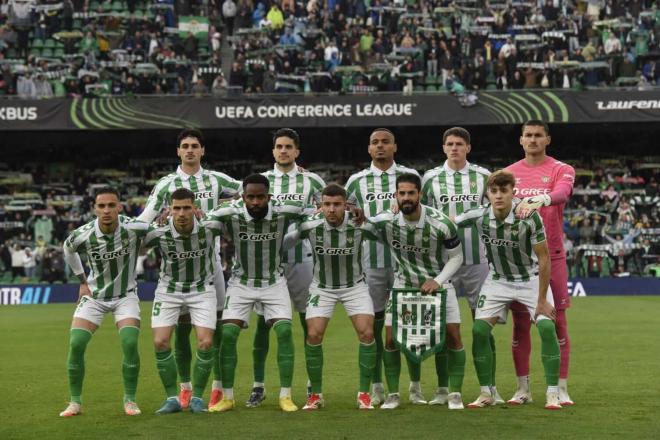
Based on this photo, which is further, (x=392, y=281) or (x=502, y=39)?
(x=502, y=39)

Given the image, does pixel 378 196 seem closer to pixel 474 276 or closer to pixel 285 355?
pixel 474 276

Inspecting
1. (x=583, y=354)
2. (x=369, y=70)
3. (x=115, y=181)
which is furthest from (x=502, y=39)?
(x=583, y=354)

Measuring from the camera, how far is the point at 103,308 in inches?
369

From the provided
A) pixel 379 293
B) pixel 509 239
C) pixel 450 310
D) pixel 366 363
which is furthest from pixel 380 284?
pixel 509 239

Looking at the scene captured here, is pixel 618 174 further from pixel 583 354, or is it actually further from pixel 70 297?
pixel 583 354

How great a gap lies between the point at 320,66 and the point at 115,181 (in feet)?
22.9

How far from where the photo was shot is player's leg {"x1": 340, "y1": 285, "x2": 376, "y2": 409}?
9195mm

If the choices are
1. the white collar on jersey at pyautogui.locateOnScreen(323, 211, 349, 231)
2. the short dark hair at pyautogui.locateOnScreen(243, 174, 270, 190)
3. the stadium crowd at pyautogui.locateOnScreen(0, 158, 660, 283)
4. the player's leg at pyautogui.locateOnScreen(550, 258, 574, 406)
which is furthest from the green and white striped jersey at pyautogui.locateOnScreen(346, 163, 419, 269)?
the stadium crowd at pyautogui.locateOnScreen(0, 158, 660, 283)

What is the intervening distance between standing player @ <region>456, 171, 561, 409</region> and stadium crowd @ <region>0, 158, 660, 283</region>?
16.6 metres

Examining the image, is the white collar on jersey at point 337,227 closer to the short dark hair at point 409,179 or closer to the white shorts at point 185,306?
the short dark hair at point 409,179

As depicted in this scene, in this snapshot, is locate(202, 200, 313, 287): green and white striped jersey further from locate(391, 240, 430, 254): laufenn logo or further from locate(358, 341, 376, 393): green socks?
locate(358, 341, 376, 393): green socks

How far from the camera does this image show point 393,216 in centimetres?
936

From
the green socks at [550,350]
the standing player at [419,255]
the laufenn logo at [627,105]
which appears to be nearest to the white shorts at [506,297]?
the green socks at [550,350]

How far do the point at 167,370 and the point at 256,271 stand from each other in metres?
1.11
